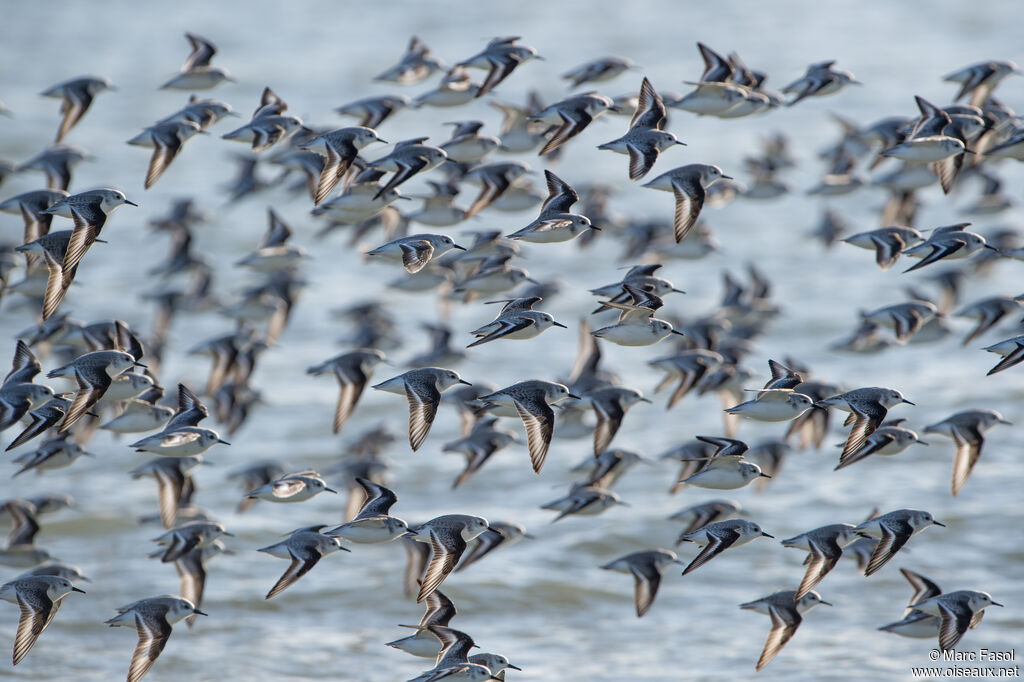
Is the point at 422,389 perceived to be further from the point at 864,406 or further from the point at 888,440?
the point at 888,440

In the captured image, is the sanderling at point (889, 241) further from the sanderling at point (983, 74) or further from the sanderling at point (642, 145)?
the sanderling at point (642, 145)

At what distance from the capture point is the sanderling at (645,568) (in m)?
8.03

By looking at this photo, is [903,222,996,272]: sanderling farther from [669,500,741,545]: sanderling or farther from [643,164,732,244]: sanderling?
[669,500,741,545]: sanderling

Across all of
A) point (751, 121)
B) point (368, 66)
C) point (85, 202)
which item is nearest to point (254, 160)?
point (85, 202)

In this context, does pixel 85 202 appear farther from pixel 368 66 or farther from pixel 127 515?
pixel 368 66

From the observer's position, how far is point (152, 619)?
7.12m

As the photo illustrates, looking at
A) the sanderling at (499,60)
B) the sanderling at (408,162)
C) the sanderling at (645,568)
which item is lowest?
the sanderling at (645,568)

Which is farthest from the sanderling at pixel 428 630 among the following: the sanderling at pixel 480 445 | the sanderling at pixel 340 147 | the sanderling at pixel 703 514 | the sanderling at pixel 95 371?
the sanderling at pixel 340 147

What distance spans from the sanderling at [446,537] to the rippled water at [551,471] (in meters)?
3.02

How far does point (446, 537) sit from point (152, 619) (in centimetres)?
190

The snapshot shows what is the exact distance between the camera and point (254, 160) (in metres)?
11.3

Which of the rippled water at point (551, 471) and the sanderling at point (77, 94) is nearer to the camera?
the sanderling at point (77, 94)

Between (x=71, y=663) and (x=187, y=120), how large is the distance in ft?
14.0

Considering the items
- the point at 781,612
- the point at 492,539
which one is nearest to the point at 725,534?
the point at 781,612
